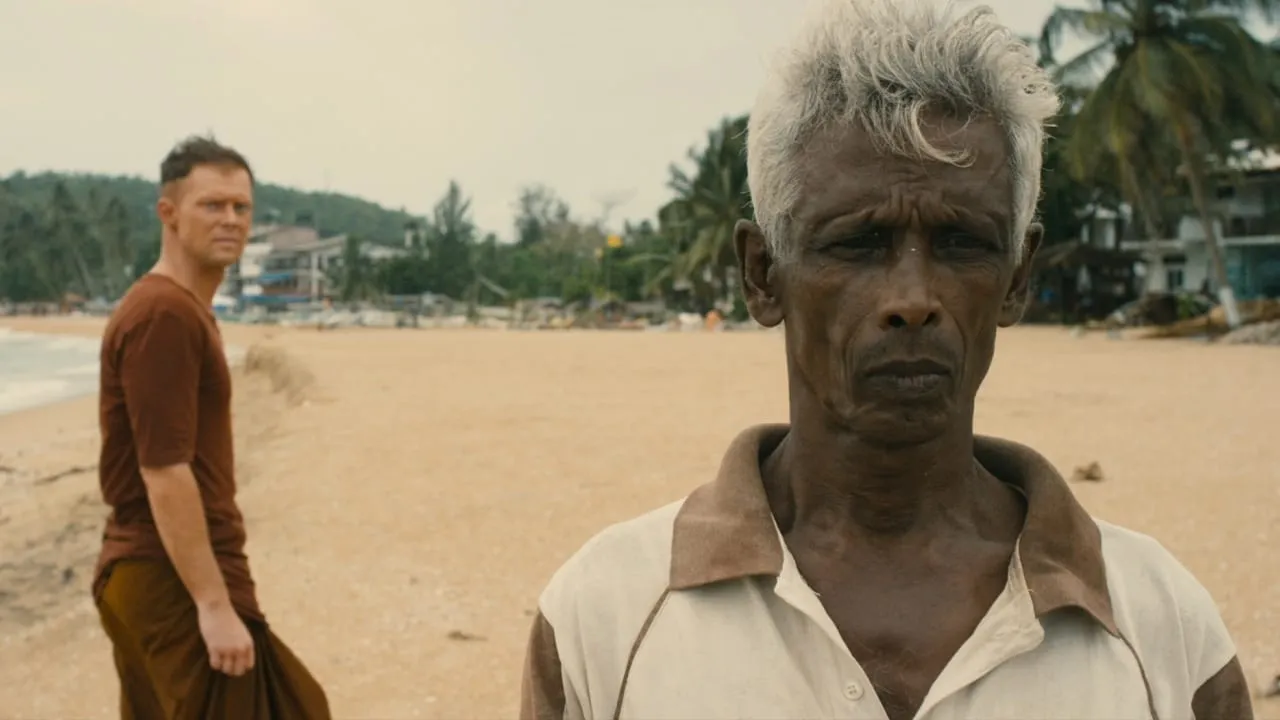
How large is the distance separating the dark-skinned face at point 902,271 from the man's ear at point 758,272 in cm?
8

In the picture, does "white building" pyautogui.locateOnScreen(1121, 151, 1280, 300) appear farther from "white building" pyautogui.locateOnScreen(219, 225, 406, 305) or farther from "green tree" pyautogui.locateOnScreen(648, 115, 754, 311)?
"white building" pyautogui.locateOnScreen(219, 225, 406, 305)

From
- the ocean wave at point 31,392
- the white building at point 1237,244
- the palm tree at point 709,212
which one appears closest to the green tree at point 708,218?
the palm tree at point 709,212

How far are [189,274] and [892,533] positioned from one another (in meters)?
1.98

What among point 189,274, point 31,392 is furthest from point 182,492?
point 31,392

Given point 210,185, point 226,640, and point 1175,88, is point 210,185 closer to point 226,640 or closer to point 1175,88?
point 226,640

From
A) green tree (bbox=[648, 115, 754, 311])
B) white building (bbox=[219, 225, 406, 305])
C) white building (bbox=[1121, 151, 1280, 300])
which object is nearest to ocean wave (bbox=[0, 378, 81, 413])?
green tree (bbox=[648, 115, 754, 311])

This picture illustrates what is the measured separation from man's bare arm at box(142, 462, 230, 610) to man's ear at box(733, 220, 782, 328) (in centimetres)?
163

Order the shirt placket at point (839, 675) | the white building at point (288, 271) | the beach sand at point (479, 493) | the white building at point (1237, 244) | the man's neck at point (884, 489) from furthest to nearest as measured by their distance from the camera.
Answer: the white building at point (288, 271), the white building at point (1237, 244), the beach sand at point (479, 493), the man's neck at point (884, 489), the shirt placket at point (839, 675)

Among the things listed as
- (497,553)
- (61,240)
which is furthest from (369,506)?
(61,240)

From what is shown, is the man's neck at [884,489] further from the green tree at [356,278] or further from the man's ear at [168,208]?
the green tree at [356,278]

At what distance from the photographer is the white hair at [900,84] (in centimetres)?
147

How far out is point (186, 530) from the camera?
2.74m

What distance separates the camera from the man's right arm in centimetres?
270

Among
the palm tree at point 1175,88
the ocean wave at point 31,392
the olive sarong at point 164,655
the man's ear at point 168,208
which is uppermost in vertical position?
the palm tree at point 1175,88
